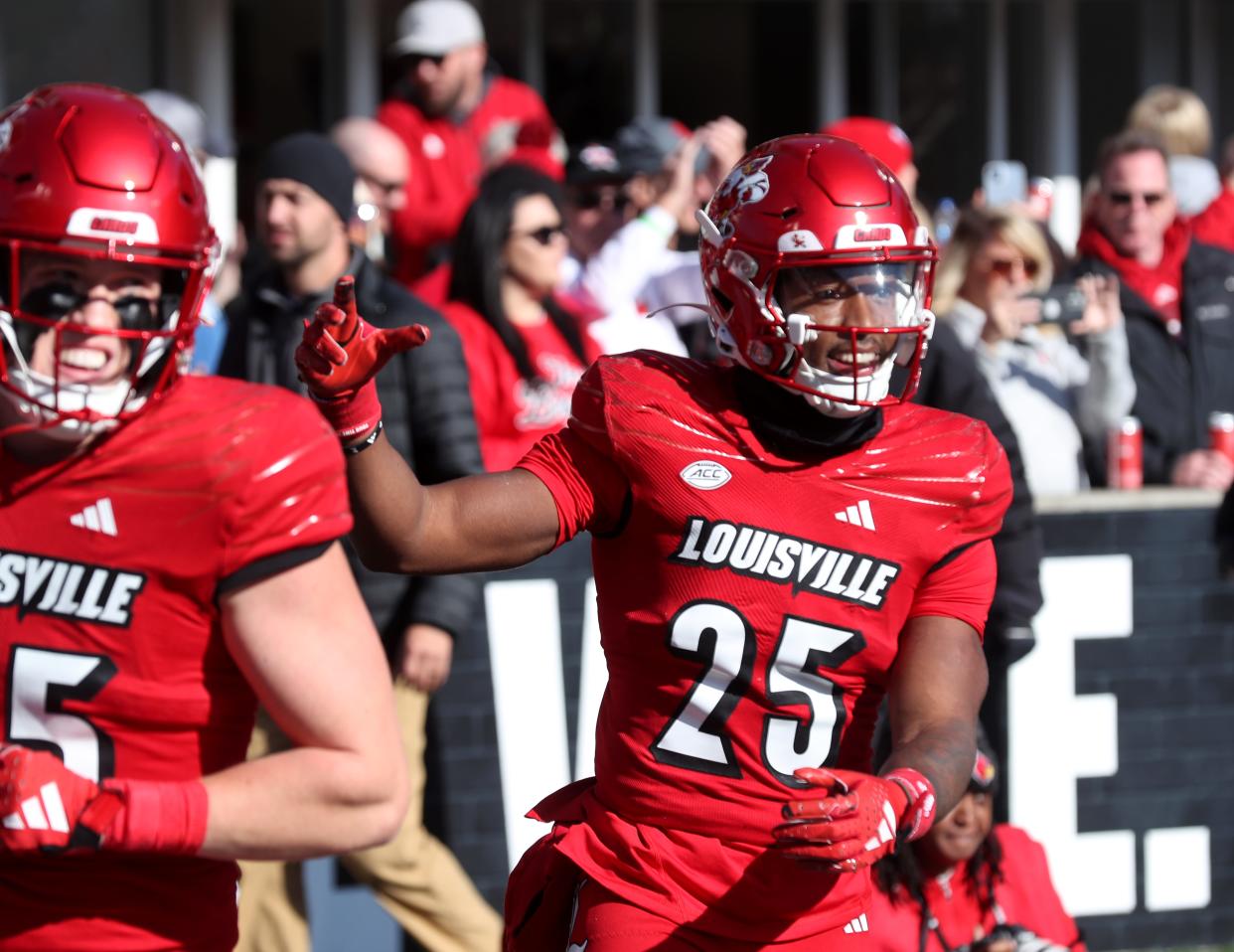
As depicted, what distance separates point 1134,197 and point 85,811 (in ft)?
15.5

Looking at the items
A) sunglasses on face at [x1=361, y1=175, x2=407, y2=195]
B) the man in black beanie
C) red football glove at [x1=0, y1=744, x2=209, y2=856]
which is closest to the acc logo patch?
red football glove at [x1=0, y1=744, x2=209, y2=856]

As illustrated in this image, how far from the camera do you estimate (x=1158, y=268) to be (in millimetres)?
6469

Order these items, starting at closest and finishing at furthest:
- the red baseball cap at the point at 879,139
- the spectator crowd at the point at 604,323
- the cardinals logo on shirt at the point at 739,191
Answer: the cardinals logo on shirt at the point at 739,191, the spectator crowd at the point at 604,323, the red baseball cap at the point at 879,139

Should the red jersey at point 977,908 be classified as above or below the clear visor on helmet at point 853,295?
below

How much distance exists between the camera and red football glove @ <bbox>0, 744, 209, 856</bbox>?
2303mm

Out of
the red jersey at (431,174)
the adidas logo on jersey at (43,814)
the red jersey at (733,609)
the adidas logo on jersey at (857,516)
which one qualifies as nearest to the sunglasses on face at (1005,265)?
the red jersey at (431,174)

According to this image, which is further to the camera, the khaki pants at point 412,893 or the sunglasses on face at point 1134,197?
the sunglasses on face at point 1134,197

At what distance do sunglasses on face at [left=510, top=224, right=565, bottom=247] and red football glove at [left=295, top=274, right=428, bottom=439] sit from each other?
2.78m

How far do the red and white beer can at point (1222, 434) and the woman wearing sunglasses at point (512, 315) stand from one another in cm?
200

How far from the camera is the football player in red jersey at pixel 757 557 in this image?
116 inches

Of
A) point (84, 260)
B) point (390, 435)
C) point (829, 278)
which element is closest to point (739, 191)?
point (829, 278)

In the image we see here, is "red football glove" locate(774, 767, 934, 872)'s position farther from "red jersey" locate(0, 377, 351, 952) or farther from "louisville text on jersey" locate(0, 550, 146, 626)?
"louisville text on jersey" locate(0, 550, 146, 626)

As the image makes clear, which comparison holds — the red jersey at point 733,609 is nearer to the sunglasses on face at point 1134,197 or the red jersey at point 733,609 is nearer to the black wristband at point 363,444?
the black wristband at point 363,444

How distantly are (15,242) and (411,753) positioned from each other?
8.39 ft
